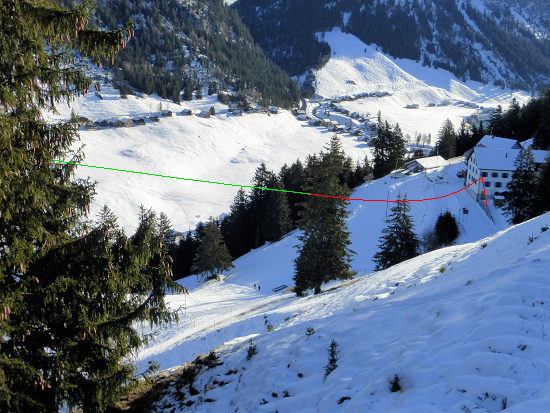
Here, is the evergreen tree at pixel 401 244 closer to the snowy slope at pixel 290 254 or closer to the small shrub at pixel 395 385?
the snowy slope at pixel 290 254

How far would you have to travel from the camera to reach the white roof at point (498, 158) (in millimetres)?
41875

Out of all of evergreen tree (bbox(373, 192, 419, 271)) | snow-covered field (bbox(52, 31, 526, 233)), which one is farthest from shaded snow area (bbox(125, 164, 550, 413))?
snow-covered field (bbox(52, 31, 526, 233))

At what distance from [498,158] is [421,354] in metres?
44.3

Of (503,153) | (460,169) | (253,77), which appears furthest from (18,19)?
(253,77)

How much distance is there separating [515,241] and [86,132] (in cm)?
8987

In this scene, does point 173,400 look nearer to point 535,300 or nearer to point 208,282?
point 535,300

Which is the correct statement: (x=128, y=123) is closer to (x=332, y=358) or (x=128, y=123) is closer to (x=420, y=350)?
(x=332, y=358)

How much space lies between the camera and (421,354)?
5824mm

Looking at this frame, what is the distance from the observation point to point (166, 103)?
116 metres

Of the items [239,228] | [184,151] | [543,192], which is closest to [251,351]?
[543,192]

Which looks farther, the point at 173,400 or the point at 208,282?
the point at 208,282

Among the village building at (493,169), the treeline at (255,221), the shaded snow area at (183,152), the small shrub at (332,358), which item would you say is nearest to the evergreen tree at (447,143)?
the shaded snow area at (183,152)

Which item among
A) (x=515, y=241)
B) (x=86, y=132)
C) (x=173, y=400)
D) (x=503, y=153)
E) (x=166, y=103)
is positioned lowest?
(x=173, y=400)

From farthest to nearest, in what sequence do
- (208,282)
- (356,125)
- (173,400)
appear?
(356,125)
(208,282)
(173,400)
